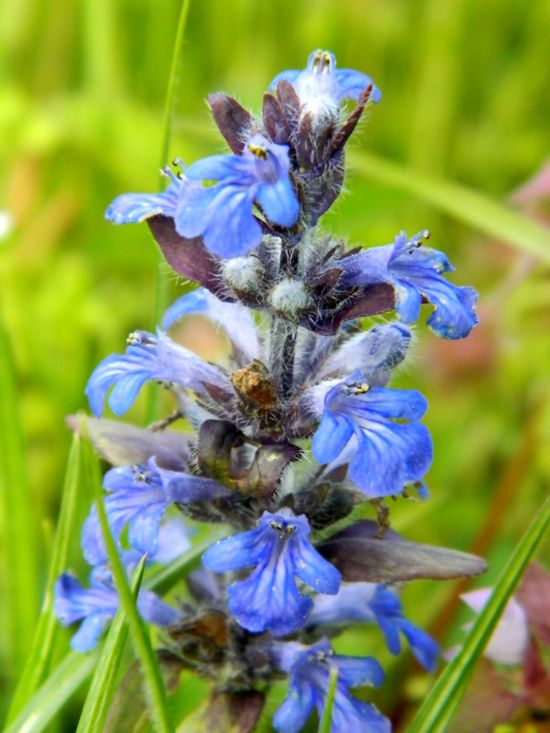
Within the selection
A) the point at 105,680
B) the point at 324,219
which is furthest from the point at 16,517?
the point at 324,219

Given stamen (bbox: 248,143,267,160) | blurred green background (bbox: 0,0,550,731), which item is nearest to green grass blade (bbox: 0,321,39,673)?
blurred green background (bbox: 0,0,550,731)

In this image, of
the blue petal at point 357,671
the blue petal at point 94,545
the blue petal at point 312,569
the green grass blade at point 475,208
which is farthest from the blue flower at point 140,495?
the green grass blade at point 475,208

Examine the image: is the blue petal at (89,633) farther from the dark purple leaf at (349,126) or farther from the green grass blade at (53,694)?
the dark purple leaf at (349,126)

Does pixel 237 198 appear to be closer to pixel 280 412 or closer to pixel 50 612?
pixel 280 412

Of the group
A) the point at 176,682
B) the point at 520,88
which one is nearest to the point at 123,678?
the point at 176,682

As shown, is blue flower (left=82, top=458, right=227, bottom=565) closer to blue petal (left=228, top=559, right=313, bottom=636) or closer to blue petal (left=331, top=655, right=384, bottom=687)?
blue petal (left=228, top=559, right=313, bottom=636)
